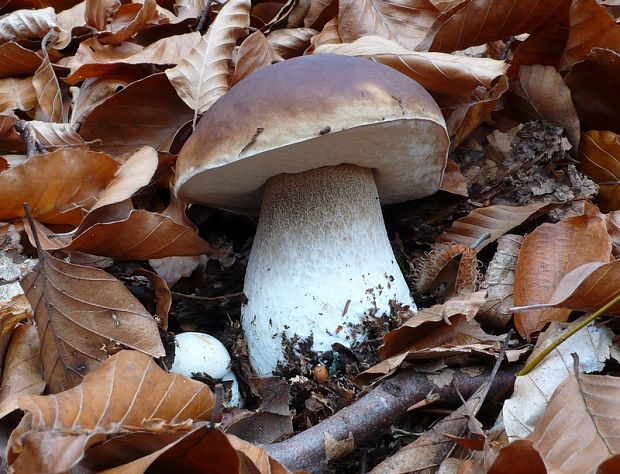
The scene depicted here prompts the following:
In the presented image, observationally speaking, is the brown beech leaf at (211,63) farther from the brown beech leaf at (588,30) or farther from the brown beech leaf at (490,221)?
the brown beech leaf at (588,30)

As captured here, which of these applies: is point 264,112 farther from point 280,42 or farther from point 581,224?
point 280,42

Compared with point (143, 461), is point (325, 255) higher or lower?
lower

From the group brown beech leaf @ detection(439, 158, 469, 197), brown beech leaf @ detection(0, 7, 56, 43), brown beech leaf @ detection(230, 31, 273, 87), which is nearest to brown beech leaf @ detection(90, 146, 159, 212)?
brown beech leaf @ detection(230, 31, 273, 87)

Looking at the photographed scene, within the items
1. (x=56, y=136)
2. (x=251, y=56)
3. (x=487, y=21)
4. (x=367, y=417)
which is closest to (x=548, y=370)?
(x=367, y=417)

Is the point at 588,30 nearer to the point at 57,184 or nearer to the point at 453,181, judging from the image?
the point at 453,181

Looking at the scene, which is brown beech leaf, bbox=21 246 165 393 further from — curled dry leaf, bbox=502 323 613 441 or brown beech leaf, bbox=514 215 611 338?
brown beech leaf, bbox=514 215 611 338

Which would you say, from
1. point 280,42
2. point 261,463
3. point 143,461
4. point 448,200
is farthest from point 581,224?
point 280,42
